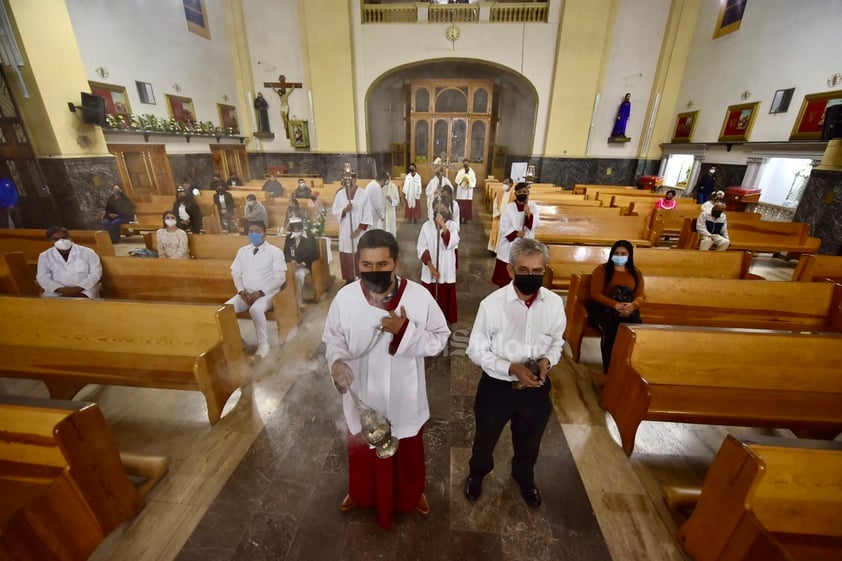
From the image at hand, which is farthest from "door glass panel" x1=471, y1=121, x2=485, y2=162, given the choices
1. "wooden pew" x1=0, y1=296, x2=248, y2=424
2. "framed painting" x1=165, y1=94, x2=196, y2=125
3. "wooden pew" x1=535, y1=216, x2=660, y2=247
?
"wooden pew" x1=0, y1=296, x2=248, y2=424

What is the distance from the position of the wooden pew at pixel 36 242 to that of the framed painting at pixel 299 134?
9.50 meters

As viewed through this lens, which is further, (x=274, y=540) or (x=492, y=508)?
(x=492, y=508)

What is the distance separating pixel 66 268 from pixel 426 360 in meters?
3.92

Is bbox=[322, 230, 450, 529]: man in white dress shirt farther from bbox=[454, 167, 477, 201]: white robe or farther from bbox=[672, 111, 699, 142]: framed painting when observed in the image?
bbox=[672, 111, 699, 142]: framed painting

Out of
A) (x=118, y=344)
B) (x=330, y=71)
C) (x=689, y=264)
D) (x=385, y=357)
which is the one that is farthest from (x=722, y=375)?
(x=330, y=71)

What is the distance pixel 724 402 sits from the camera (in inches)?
95.7

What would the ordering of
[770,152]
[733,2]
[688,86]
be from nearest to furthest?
[770,152] < [733,2] < [688,86]

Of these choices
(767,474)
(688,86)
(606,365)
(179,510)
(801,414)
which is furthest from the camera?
(688,86)

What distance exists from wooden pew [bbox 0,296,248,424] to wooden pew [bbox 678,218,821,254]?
6891 mm

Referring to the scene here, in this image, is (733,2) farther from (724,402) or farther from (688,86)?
(724,402)

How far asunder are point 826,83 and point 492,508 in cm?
1087

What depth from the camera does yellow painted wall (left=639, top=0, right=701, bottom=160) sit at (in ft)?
36.8

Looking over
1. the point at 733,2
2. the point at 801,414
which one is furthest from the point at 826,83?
the point at 801,414

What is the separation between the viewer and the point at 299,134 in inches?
523
